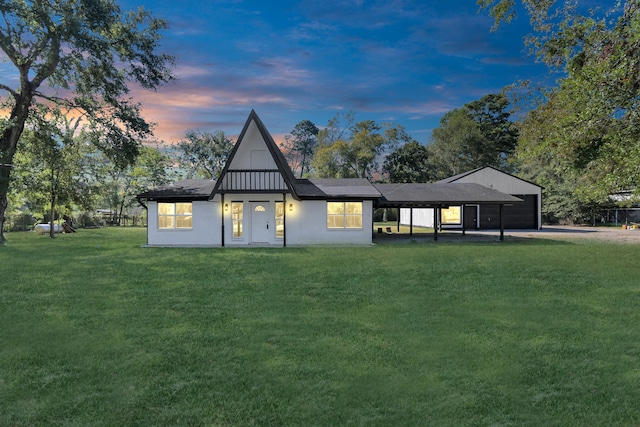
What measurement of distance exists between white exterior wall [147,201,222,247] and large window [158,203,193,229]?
243 mm

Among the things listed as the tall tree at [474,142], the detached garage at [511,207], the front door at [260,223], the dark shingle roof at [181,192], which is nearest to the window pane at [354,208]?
the front door at [260,223]

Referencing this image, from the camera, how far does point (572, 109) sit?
13.0 m

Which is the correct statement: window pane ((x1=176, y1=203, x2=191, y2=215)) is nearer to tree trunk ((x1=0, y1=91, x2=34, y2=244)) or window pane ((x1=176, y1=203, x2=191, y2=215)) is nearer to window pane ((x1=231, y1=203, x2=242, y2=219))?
window pane ((x1=231, y1=203, x2=242, y2=219))

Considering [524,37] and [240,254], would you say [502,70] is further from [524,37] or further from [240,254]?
[240,254]

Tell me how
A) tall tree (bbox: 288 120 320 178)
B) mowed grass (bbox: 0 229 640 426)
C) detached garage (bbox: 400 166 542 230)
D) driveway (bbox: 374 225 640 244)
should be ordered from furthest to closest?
1. tall tree (bbox: 288 120 320 178)
2. detached garage (bbox: 400 166 542 230)
3. driveway (bbox: 374 225 640 244)
4. mowed grass (bbox: 0 229 640 426)

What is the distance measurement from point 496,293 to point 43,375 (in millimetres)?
8654

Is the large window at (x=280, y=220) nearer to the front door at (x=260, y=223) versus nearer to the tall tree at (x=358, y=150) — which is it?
the front door at (x=260, y=223)

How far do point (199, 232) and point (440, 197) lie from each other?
13611mm

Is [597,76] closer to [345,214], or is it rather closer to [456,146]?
[345,214]

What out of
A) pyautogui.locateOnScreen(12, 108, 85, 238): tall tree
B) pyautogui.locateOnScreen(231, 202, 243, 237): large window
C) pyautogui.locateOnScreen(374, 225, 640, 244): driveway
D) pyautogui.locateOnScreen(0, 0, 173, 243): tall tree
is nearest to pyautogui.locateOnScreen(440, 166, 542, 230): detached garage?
pyautogui.locateOnScreen(374, 225, 640, 244): driveway

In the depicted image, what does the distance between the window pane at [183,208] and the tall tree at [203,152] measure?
113 ft

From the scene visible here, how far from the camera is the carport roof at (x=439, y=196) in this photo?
23.0m

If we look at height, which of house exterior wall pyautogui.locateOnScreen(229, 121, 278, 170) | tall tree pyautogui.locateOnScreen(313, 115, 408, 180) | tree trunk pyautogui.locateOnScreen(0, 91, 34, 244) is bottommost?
house exterior wall pyautogui.locateOnScreen(229, 121, 278, 170)

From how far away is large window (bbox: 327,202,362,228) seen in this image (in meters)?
20.8
